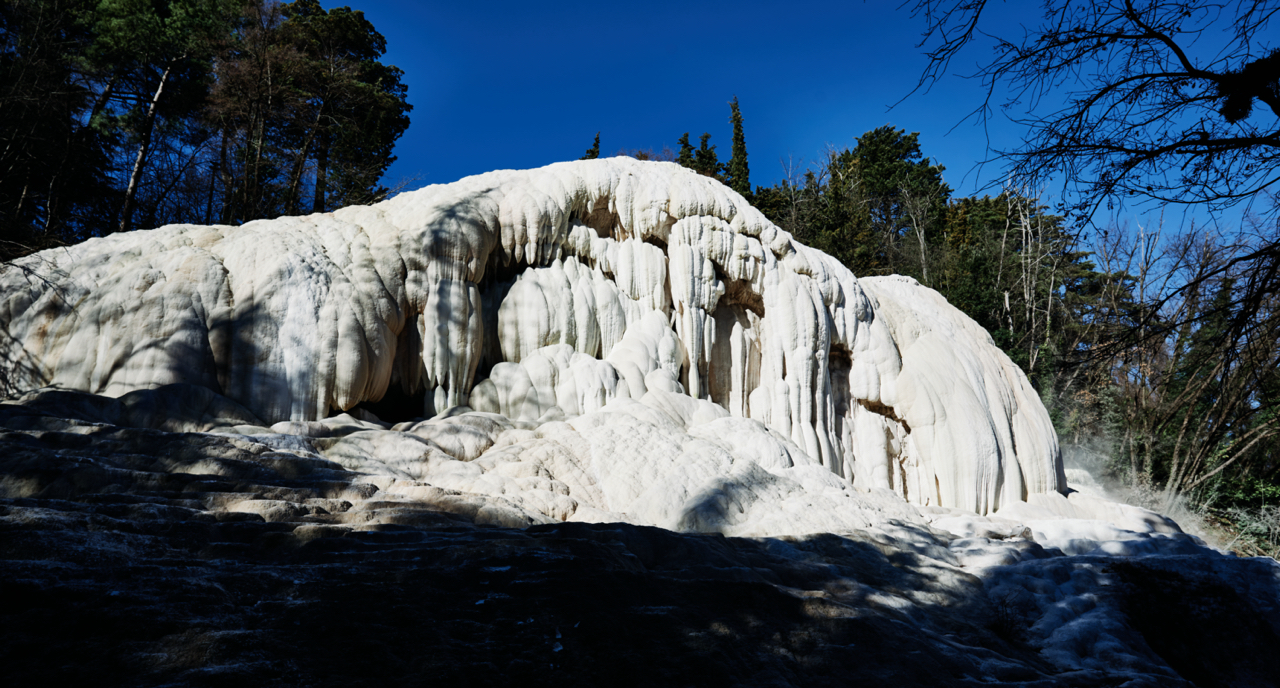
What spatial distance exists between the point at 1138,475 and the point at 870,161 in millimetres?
21340

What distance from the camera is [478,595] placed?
13.5 ft

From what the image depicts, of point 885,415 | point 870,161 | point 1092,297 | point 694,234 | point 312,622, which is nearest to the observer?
point 312,622

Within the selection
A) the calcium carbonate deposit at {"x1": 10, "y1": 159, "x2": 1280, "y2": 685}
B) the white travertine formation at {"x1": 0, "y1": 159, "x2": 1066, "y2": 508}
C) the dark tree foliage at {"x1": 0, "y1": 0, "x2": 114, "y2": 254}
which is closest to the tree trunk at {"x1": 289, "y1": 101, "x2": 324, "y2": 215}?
the dark tree foliage at {"x1": 0, "y1": 0, "x2": 114, "y2": 254}

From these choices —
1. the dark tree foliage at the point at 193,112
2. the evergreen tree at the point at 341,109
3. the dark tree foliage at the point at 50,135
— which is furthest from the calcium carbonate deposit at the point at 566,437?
the evergreen tree at the point at 341,109

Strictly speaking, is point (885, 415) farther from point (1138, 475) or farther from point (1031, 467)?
point (1138, 475)

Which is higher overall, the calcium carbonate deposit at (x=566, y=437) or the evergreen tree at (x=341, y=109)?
the evergreen tree at (x=341, y=109)

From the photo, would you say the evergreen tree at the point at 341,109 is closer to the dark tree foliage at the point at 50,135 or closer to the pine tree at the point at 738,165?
the dark tree foliage at the point at 50,135

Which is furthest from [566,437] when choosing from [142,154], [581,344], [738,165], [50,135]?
[738,165]

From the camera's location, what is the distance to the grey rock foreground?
323 cm

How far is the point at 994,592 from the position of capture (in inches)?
251

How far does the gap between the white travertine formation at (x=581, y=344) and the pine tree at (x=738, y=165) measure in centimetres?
1354

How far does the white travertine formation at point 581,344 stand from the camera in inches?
336

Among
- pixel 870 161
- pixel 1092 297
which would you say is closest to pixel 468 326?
pixel 1092 297

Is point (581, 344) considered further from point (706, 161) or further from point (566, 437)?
point (706, 161)
